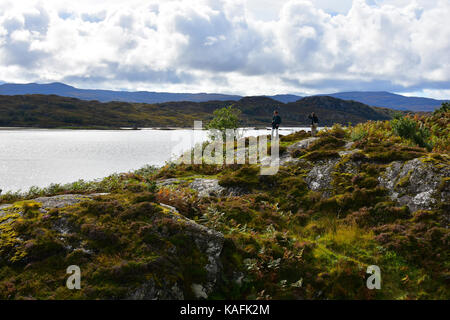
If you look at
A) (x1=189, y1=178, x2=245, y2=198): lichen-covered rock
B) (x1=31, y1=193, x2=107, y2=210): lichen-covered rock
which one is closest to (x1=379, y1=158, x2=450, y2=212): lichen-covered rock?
(x1=189, y1=178, x2=245, y2=198): lichen-covered rock

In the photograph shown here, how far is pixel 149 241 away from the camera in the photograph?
8.30 m

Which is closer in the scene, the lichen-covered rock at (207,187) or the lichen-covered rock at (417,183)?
the lichen-covered rock at (417,183)

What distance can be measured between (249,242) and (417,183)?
8.59 meters

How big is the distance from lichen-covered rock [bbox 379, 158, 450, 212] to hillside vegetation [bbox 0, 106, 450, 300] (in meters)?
0.05

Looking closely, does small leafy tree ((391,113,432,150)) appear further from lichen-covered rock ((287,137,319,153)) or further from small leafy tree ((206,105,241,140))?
small leafy tree ((206,105,241,140))

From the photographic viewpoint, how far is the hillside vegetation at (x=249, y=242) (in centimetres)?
736

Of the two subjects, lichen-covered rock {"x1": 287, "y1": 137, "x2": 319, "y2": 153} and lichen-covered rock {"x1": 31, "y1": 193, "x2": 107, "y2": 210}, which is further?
lichen-covered rock {"x1": 287, "y1": 137, "x2": 319, "y2": 153}

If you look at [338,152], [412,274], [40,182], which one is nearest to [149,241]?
[412,274]

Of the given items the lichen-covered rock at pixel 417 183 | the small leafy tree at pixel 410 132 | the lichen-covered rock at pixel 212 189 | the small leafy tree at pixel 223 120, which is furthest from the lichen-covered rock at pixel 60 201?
the small leafy tree at pixel 223 120

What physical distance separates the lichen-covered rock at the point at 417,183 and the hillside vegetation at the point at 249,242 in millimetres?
52

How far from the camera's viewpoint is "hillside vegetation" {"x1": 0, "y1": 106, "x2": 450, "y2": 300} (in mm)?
7355

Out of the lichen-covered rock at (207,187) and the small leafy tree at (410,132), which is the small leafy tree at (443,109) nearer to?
the small leafy tree at (410,132)
